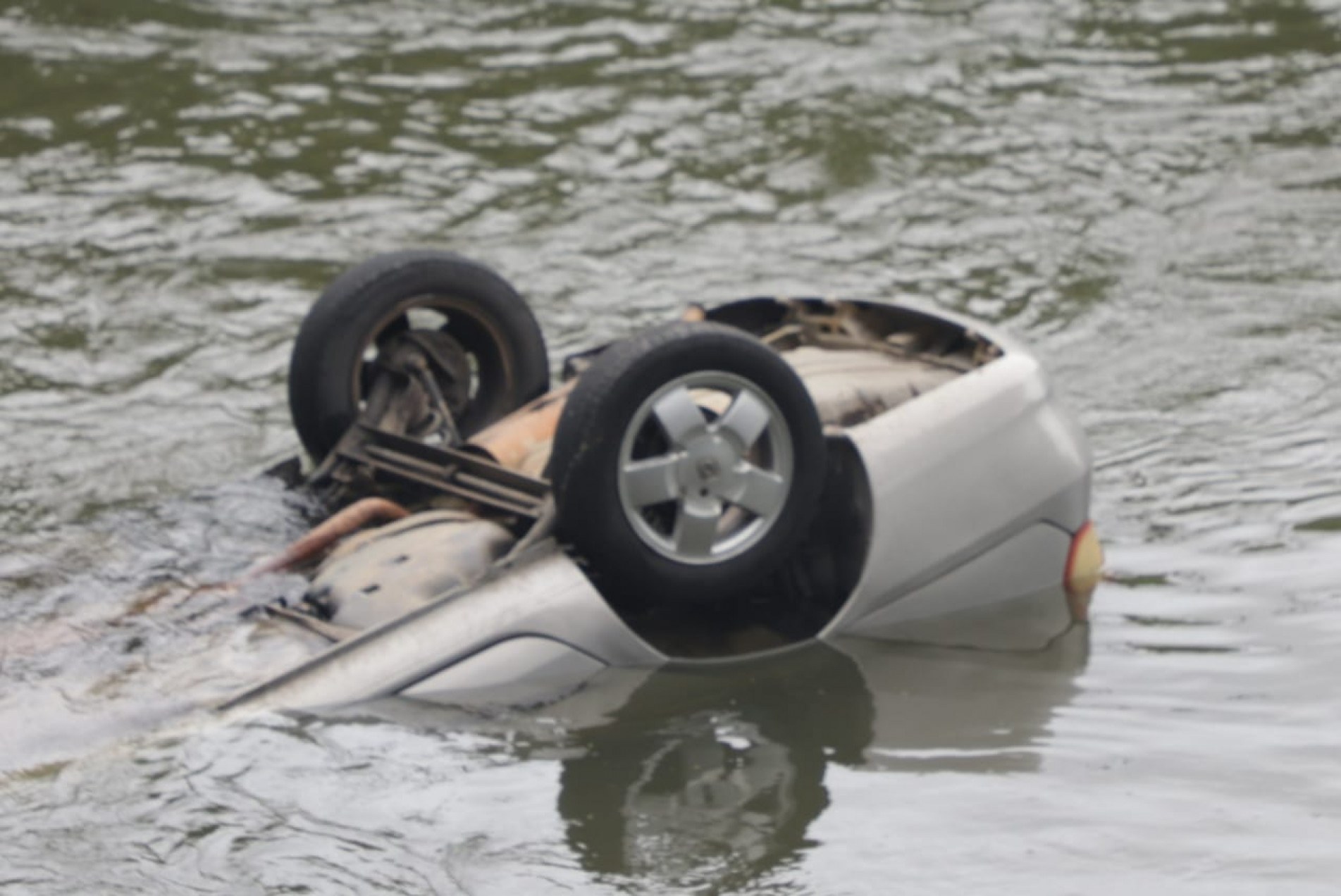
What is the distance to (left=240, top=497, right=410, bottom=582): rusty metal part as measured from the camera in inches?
228

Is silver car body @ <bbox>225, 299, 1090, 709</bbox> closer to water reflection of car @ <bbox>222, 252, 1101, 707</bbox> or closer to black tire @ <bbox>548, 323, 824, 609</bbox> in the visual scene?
water reflection of car @ <bbox>222, 252, 1101, 707</bbox>

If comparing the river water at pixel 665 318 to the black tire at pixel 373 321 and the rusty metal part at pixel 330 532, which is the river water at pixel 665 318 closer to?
the rusty metal part at pixel 330 532

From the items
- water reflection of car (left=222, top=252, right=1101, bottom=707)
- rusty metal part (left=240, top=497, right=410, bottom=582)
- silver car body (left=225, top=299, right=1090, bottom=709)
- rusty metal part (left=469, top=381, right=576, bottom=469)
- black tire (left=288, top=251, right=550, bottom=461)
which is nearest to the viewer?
silver car body (left=225, top=299, right=1090, bottom=709)

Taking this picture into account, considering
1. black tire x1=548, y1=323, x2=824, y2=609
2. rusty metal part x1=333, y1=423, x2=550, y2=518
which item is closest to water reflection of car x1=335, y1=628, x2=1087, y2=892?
black tire x1=548, y1=323, x2=824, y2=609

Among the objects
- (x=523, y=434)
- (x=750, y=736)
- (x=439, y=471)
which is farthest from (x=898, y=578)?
(x=439, y=471)

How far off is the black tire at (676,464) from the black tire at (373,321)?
4.38 ft

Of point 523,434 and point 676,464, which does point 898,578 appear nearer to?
point 676,464

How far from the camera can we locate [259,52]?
12914 millimetres

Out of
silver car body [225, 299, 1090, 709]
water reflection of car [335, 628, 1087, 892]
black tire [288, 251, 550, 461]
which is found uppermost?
black tire [288, 251, 550, 461]

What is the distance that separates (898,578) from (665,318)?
3562 millimetres

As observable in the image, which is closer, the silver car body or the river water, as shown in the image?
the river water

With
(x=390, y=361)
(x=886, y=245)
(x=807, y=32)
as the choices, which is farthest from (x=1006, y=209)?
(x=390, y=361)

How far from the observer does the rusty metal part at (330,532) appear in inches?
228

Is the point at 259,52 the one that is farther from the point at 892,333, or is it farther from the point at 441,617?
the point at 441,617
